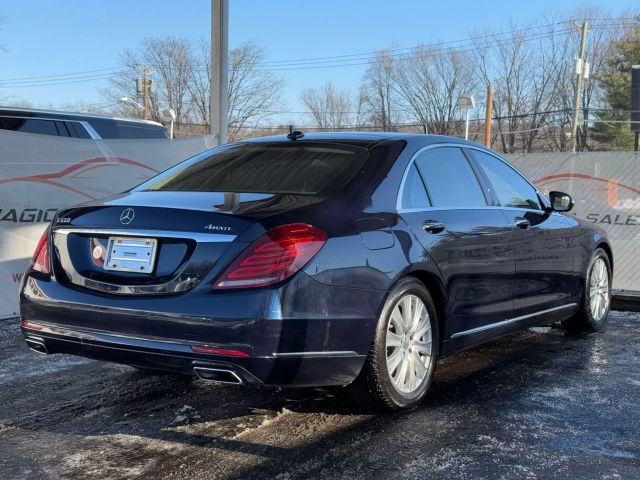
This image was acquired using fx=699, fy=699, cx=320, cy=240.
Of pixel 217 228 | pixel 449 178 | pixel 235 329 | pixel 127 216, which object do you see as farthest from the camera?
pixel 449 178

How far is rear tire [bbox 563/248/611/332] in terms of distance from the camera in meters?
5.95

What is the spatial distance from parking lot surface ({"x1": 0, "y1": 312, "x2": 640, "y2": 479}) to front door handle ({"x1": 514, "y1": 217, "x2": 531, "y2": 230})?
98 centimetres

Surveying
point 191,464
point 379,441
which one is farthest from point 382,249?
point 191,464

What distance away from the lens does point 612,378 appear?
15.1ft

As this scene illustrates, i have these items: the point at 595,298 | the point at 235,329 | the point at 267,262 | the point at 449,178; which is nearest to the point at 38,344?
the point at 235,329

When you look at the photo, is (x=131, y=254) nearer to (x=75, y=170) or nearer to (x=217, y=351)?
(x=217, y=351)

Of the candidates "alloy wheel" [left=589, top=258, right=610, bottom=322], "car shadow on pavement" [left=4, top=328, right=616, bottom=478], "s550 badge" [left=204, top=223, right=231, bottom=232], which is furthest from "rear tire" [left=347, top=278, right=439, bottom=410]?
"alloy wheel" [left=589, top=258, right=610, bottom=322]

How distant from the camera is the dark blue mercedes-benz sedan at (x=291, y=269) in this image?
312 centimetres

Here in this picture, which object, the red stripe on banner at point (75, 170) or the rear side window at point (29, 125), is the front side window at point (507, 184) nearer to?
the red stripe on banner at point (75, 170)

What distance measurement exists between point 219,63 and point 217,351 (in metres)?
6.14

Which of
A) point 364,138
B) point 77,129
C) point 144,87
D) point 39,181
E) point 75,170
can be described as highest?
point 144,87

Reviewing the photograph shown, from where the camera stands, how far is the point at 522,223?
4.91 m

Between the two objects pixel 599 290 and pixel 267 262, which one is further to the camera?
pixel 599 290

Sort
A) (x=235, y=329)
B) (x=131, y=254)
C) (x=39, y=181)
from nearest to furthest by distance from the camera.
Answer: (x=235, y=329) → (x=131, y=254) → (x=39, y=181)
